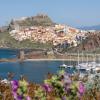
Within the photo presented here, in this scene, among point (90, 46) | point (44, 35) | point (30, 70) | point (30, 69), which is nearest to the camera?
point (30, 70)

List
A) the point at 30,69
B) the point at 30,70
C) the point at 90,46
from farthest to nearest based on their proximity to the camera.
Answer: the point at 90,46, the point at 30,69, the point at 30,70

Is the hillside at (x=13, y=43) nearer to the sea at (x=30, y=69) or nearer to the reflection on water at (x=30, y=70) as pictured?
the sea at (x=30, y=69)

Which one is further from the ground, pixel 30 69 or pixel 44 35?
pixel 44 35

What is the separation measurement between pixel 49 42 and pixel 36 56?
57909 mm

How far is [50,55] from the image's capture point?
130000 millimetres

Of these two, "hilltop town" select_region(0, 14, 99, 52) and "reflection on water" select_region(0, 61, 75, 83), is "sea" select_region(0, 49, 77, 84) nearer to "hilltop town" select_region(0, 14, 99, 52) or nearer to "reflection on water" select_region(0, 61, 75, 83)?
"reflection on water" select_region(0, 61, 75, 83)


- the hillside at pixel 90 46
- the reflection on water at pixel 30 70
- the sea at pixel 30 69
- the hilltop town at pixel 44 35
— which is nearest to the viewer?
the sea at pixel 30 69

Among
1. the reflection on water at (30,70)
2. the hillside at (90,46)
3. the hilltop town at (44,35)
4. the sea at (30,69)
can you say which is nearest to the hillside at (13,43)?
the hilltop town at (44,35)

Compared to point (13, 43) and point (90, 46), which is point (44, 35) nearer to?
point (13, 43)

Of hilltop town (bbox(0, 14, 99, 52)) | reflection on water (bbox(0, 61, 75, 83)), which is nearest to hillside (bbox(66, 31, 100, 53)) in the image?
hilltop town (bbox(0, 14, 99, 52))

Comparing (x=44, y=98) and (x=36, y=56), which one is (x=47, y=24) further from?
(x=44, y=98)

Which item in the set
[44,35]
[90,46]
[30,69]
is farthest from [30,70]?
[44,35]

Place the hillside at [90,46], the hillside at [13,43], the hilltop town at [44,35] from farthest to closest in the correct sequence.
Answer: the hillside at [13,43]
the hilltop town at [44,35]
the hillside at [90,46]

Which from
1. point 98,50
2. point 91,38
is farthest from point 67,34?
point 98,50
